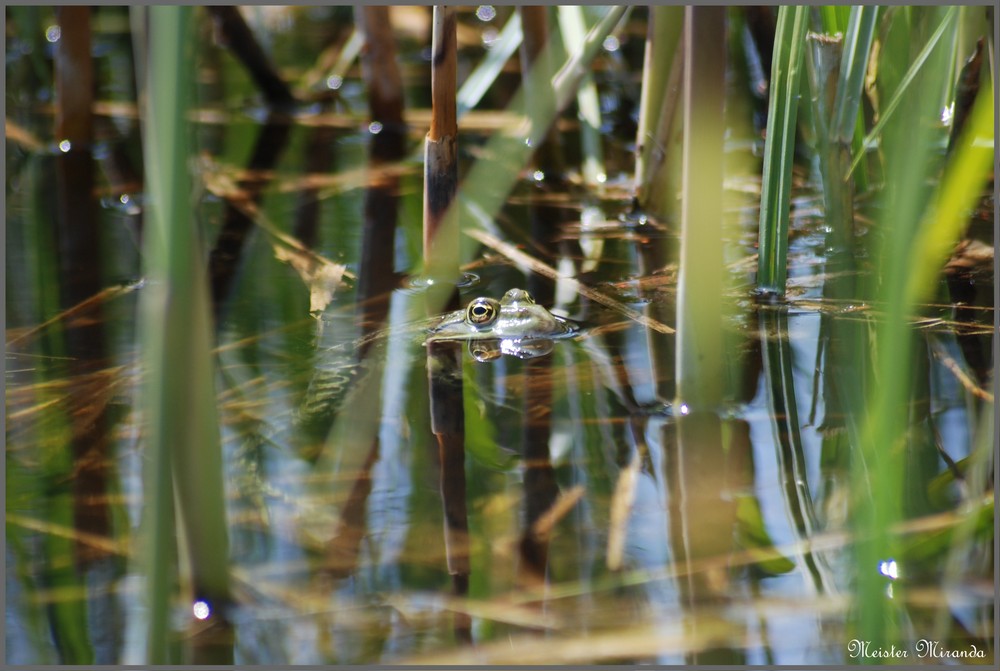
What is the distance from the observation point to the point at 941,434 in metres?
2.33

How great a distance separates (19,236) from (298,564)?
259cm

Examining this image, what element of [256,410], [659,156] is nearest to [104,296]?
[256,410]

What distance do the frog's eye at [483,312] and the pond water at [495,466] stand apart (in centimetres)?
9

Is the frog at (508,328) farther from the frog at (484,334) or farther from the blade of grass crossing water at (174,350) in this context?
the blade of grass crossing water at (174,350)

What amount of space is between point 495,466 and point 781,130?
3.98ft

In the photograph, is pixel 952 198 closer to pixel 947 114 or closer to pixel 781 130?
pixel 781 130

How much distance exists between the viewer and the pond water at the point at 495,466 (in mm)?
1821

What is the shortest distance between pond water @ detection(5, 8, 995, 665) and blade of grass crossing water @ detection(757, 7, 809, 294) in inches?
10.3

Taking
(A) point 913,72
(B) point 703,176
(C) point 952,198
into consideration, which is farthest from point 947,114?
(C) point 952,198

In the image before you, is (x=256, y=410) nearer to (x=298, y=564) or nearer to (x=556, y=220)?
(x=298, y=564)

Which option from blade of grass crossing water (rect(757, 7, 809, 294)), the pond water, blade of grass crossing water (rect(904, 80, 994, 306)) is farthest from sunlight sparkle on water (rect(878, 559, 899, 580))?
blade of grass crossing water (rect(757, 7, 809, 294))

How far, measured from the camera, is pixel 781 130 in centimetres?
268

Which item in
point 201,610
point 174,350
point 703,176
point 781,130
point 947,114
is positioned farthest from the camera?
point 947,114
